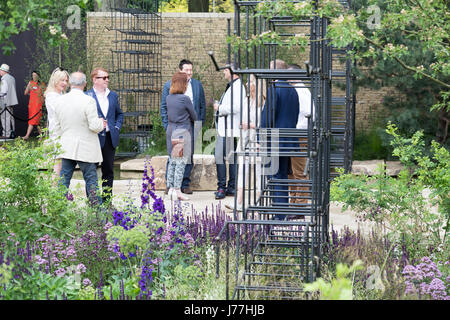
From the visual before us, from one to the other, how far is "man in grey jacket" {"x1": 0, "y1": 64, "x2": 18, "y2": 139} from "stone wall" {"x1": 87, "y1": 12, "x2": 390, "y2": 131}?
2.43m

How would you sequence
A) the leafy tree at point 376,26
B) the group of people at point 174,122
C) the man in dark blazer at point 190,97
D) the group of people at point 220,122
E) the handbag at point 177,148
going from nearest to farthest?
the leafy tree at point 376,26
the group of people at point 174,122
the group of people at point 220,122
the handbag at point 177,148
the man in dark blazer at point 190,97

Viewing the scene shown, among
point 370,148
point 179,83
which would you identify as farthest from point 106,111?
point 370,148

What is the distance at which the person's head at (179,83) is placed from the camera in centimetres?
802

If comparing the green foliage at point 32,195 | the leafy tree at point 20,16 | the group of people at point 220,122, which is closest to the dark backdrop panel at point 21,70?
the group of people at point 220,122

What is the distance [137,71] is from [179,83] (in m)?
5.61

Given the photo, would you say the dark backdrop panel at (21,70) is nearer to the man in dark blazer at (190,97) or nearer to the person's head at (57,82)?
the man in dark blazer at (190,97)

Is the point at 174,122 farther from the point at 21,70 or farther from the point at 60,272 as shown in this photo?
the point at 21,70

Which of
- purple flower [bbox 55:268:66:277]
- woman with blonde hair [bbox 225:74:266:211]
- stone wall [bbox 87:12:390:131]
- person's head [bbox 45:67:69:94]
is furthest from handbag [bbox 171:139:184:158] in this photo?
stone wall [bbox 87:12:390:131]

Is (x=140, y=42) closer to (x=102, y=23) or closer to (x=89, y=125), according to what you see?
(x=102, y=23)

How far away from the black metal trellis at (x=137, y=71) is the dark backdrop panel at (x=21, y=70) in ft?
8.57

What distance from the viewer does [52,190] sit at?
4.80 meters

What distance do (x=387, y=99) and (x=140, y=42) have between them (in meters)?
4.97

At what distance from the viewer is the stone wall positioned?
1396 centimetres

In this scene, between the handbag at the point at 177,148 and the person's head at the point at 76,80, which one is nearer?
the person's head at the point at 76,80
